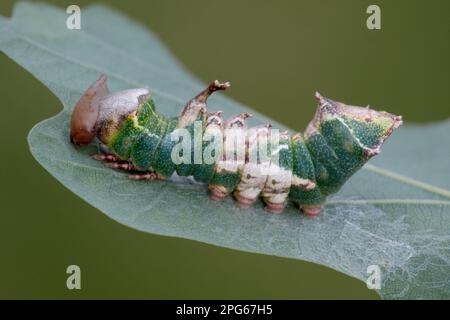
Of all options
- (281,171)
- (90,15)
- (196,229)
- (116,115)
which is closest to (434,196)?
(281,171)

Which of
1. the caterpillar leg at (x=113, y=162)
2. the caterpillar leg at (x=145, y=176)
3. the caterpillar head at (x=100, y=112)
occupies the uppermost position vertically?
the caterpillar head at (x=100, y=112)

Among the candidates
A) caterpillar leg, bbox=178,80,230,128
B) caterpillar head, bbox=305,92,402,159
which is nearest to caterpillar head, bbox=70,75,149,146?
caterpillar leg, bbox=178,80,230,128

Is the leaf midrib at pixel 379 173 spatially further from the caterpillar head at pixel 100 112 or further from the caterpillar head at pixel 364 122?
the caterpillar head at pixel 100 112

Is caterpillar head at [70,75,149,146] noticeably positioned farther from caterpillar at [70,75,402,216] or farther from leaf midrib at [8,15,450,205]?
leaf midrib at [8,15,450,205]

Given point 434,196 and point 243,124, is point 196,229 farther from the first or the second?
point 434,196

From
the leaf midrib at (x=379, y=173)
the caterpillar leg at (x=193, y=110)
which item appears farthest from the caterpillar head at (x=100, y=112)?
the leaf midrib at (x=379, y=173)

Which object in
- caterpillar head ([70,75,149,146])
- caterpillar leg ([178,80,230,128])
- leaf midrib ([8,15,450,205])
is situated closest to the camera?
caterpillar head ([70,75,149,146])
